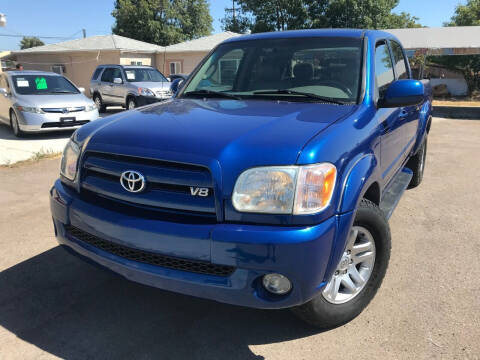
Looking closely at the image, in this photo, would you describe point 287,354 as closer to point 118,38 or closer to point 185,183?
point 185,183

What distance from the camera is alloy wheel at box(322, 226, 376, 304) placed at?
2.42 m

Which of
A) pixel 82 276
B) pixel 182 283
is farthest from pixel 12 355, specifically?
pixel 182 283

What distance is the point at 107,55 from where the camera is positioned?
23594 mm

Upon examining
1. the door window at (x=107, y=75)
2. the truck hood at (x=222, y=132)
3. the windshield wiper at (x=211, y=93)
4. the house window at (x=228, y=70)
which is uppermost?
the house window at (x=228, y=70)

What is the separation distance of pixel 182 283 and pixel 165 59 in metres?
25.2

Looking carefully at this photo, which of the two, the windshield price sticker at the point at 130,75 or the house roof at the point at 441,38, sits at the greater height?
the house roof at the point at 441,38

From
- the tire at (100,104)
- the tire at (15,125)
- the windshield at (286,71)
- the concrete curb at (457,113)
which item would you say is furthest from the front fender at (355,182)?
the concrete curb at (457,113)

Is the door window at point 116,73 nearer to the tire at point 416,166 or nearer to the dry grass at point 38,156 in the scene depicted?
the dry grass at point 38,156

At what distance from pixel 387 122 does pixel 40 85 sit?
31.0 ft

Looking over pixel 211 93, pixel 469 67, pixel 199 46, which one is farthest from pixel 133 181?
pixel 469 67

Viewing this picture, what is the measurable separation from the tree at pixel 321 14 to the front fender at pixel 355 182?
92.1 feet

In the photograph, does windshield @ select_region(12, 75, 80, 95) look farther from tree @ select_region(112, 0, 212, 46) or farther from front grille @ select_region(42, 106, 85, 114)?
tree @ select_region(112, 0, 212, 46)

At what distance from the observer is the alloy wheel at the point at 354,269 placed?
2.42 meters

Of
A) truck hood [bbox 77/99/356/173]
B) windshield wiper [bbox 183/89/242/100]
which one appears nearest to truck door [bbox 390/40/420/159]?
truck hood [bbox 77/99/356/173]
